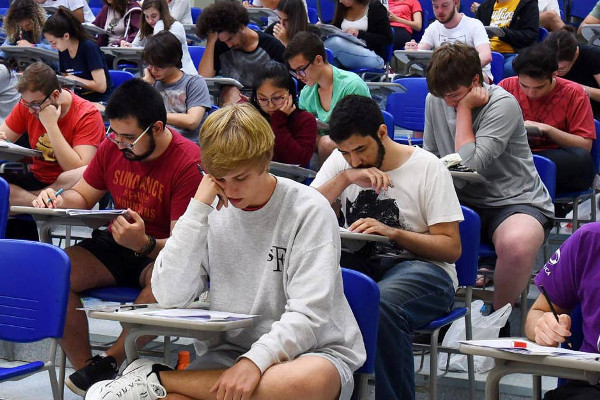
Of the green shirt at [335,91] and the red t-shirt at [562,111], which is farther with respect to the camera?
the green shirt at [335,91]

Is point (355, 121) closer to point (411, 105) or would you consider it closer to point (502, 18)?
point (411, 105)

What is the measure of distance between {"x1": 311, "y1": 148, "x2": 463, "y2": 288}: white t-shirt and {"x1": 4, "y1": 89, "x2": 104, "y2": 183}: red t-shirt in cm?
154

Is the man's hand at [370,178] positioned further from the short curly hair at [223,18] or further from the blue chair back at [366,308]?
the short curly hair at [223,18]

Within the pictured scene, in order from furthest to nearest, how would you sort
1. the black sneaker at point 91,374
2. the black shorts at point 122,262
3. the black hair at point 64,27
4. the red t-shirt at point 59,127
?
the black hair at point 64,27 < the red t-shirt at point 59,127 < the black shorts at point 122,262 < the black sneaker at point 91,374

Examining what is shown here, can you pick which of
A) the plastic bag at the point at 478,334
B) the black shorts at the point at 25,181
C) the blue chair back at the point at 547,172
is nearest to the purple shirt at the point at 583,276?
the plastic bag at the point at 478,334

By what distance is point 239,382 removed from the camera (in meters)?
1.95

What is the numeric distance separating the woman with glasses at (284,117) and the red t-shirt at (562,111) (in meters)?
1.03

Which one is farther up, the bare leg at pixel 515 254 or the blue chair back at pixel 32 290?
the blue chair back at pixel 32 290

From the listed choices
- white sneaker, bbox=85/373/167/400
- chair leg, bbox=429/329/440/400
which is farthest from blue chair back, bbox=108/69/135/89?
white sneaker, bbox=85/373/167/400

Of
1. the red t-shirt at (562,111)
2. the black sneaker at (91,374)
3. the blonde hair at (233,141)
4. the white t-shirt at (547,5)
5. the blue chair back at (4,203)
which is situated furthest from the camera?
the white t-shirt at (547,5)

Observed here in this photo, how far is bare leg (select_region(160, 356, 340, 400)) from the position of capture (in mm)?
1972

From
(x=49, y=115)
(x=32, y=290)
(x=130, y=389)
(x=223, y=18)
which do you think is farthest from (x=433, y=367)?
(x=223, y=18)

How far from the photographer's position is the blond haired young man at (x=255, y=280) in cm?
201

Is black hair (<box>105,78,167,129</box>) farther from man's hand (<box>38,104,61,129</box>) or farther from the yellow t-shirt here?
the yellow t-shirt
